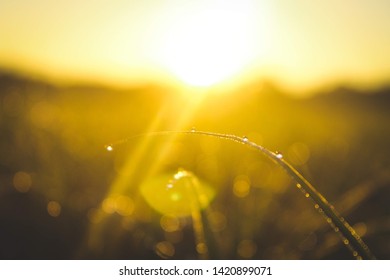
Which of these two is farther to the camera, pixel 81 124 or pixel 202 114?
pixel 202 114

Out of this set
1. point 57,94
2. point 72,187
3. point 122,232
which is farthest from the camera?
point 57,94

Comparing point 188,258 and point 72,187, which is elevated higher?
point 72,187

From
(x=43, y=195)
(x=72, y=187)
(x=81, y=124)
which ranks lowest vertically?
(x=43, y=195)
